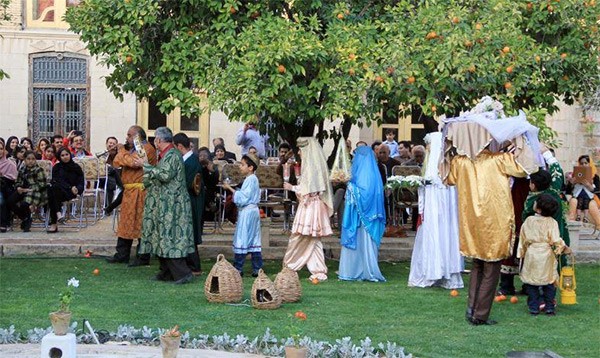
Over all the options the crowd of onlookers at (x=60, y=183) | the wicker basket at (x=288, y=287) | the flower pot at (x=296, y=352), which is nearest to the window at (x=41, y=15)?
the crowd of onlookers at (x=60, y=183)

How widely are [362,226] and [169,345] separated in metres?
6.24

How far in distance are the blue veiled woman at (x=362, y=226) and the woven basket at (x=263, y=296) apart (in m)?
2.55

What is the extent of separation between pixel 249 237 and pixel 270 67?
1.98m

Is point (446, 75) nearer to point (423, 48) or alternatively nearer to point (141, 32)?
point (423, 48)

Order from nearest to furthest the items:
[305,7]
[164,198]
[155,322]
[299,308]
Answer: [155,322] < [299,308] < [164,198] < [305,7]

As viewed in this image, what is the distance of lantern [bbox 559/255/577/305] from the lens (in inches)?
486

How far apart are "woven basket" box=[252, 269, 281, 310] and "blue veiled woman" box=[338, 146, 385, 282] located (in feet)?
8.36

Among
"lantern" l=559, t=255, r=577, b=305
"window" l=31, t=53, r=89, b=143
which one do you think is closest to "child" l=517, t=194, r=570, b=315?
"lantern" l=559, t=255, r=577, b=305

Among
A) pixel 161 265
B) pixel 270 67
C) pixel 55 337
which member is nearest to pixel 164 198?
pixel 161 265

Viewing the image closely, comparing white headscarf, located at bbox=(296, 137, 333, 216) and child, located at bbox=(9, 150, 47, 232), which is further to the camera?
child, located at bbox=(9, 150, 47, 232)

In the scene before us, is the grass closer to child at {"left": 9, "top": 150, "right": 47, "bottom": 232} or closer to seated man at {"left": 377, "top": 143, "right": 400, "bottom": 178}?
child at {"left": 9, "top": 150, "right": 47, "bottom": 232}

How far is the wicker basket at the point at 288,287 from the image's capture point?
1232 centimetres

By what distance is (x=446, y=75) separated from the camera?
14.0 m

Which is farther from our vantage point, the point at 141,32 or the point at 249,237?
the point at 141,32
